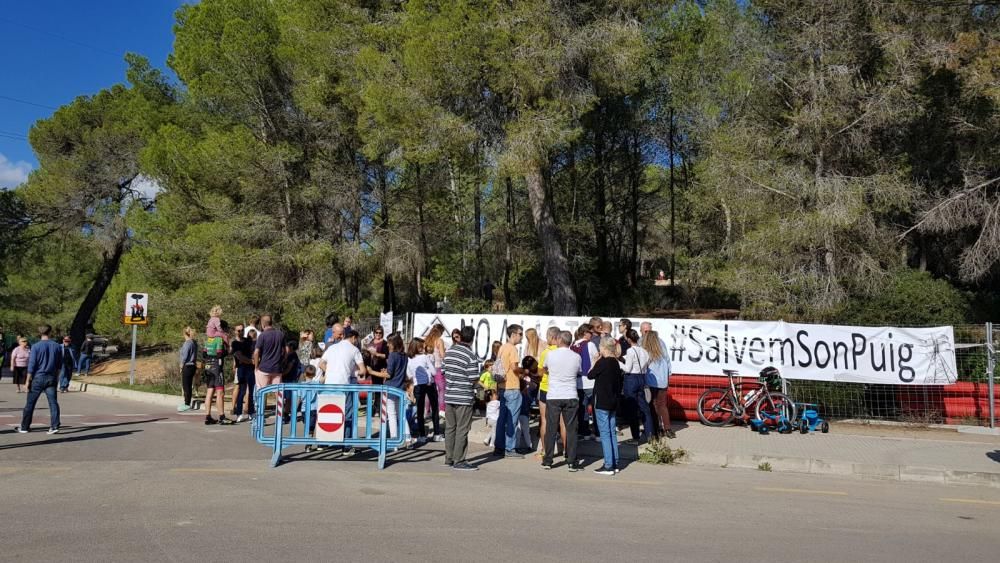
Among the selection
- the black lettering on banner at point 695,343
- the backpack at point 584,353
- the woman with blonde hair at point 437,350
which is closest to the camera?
the backpack at point 584,353

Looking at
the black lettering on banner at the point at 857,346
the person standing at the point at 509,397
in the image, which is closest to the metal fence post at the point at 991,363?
the black lettering on banner at the point at 857,346

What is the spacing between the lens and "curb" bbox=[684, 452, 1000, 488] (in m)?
9.62

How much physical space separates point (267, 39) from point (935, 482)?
2090cm

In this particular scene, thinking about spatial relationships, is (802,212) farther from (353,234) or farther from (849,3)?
(353,234)

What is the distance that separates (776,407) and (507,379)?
17.4ft

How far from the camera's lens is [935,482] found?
973 centimetres

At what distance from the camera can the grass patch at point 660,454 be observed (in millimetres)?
10500

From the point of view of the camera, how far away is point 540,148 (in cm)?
1825

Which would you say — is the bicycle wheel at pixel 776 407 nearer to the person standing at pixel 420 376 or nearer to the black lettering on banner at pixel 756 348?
the black lettering on banner at pixel 756 348

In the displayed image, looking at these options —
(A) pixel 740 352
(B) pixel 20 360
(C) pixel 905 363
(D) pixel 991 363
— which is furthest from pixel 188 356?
(D) pixel 991 363

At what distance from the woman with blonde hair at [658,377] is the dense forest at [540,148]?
524 cm

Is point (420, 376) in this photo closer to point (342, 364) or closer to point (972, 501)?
point (342, 364)

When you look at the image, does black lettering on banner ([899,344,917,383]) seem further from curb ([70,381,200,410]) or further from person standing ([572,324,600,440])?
curb ([70,381,200,410])

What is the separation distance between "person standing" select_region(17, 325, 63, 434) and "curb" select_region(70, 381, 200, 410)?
203 inches
